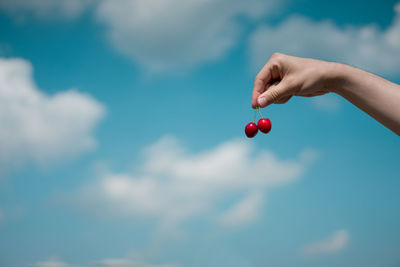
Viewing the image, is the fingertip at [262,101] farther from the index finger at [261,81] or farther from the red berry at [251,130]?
the red berry at [251,130]

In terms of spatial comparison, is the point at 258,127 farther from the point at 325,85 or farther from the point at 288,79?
the point at 325,85

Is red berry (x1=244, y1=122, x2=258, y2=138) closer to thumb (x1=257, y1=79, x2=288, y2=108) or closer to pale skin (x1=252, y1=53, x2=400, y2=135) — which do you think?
pale skin (x1=252, y1=53, x2=400, y2=135)

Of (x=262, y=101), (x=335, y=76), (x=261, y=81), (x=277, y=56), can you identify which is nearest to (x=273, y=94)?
(x=262, y=101)

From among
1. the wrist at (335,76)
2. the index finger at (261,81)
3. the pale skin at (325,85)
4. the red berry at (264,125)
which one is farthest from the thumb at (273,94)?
the red berry at (264,125)

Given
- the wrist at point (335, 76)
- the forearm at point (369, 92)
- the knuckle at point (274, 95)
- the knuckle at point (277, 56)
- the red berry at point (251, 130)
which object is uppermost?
the knuckle at point (277, 56)

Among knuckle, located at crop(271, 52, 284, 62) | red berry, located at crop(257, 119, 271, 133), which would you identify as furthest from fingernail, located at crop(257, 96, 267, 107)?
red berry, located at crop(257, 119, 271, 133)
